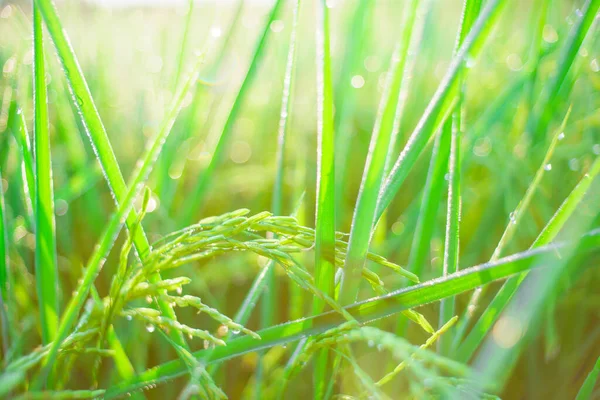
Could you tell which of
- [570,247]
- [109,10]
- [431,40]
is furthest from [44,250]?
[109,10]

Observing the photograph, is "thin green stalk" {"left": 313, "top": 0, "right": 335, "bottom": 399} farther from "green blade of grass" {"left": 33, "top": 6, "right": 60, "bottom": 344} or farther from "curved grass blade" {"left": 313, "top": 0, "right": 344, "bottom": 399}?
"green blade of grass" {"left": 33, "top": 6, "right": 60, "bottom": 344}

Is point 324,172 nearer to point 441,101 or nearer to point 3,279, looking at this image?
point 441,101

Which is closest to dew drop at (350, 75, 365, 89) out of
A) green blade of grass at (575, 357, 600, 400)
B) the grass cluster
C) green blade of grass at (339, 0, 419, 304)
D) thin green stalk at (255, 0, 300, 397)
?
the grass cluster

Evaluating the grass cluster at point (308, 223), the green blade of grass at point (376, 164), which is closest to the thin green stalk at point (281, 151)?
the grass cluster at point (308, 223)

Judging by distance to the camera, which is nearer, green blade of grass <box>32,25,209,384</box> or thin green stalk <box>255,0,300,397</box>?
green blade of grass <box>32,25,209,384</box>

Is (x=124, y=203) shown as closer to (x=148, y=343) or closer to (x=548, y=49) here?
(x=148, y=343)

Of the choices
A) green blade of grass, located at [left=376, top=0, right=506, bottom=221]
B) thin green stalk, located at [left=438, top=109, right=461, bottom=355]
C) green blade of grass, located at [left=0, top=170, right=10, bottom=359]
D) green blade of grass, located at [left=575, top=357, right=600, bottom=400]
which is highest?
green blade of grass, located at [left=376, top=0, right=506, bottom=221]

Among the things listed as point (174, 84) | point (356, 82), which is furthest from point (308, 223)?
point (174, 84)
